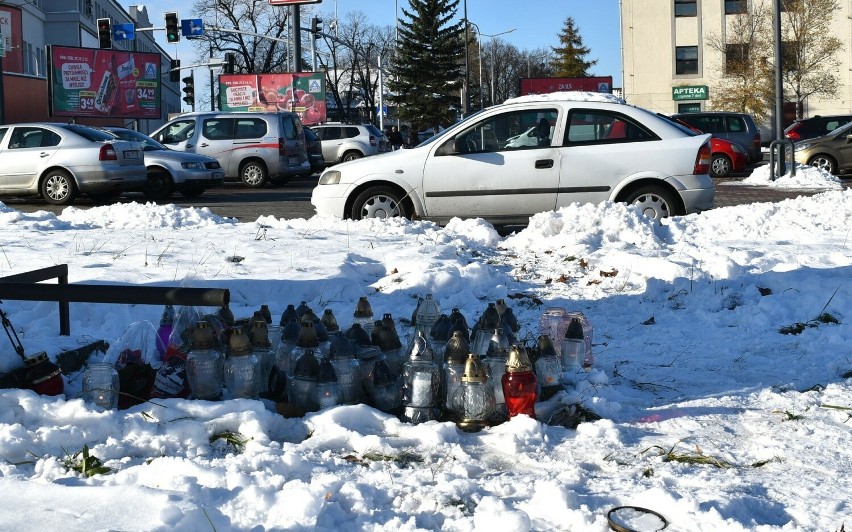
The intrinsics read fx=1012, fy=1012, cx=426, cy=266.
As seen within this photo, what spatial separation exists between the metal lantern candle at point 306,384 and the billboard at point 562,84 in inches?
1702

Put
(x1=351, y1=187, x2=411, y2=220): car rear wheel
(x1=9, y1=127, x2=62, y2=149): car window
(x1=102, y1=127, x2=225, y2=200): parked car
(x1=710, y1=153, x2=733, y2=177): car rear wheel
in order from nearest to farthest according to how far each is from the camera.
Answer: (x1=351, y1=187, x2=411, y2=220): car rear wheel < (x1=9, y1=127, x2=62, y2=149): car window < (x1=102, y1=127, x2=225, y2=200): parked car < (x1=710, y1=153, x2=733, y2=177): car rear wheel

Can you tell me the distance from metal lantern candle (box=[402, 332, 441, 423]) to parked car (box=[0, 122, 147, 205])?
14409mm

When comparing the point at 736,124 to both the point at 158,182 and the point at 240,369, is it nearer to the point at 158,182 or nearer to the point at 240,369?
the point at 158,182

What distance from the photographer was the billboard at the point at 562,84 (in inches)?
1870

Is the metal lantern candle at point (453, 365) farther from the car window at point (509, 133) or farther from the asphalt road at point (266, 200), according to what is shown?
the asphalt road at point (266, 200)

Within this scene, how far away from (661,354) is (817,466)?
2048mm

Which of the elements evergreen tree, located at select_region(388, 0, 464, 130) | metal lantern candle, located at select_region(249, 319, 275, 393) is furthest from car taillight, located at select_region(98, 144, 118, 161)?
evergreen tree, located at select_region(388, 0, 464, 130)

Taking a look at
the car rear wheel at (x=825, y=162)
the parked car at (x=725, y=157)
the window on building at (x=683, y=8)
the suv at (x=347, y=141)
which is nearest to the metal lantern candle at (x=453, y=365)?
the parked car at (x=725, y=157)

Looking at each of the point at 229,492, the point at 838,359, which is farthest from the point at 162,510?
the point at 838,359

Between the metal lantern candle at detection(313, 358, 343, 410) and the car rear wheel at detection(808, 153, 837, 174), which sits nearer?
the metal lantern candle at detection(313, 358, 343, 410)

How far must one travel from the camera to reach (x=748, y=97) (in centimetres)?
5147

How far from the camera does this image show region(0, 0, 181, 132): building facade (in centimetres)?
3597

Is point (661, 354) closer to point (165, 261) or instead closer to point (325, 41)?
point (165, 261)

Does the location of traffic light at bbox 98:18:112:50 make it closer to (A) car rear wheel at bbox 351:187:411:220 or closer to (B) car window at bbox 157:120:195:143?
(B) car window at bbox 157:120:195:143
